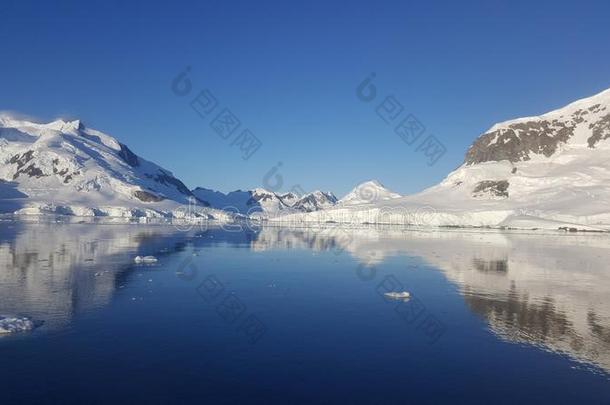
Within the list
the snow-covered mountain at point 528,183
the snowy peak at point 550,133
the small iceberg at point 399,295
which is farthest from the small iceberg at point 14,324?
the snowy peak at point 550,133

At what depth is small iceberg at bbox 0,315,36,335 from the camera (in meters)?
17.5

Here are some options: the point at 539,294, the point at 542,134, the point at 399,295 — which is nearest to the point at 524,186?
the point at 542,134

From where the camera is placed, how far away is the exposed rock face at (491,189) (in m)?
155

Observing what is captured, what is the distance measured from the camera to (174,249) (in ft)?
175

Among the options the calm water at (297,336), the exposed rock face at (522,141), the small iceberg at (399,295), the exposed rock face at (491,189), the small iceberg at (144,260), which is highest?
the exposed rock face at (522,141)

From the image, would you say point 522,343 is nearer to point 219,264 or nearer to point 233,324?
point 233,324

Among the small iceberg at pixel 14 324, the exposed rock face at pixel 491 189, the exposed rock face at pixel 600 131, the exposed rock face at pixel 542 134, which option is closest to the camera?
the small iceberg at pixel 14 324

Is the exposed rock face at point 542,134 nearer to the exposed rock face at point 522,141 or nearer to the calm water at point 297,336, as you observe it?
the exposed rock face at point 522,141

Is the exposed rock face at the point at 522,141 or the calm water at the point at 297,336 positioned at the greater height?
the exposed rock face at the point at 522,141

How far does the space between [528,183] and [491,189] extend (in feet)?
37.7

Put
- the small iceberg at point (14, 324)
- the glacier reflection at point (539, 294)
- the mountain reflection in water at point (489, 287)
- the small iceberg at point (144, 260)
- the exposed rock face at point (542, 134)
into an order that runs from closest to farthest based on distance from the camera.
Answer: the small iceberg at point (14, 324), the glacier reflection at point (539, 294), the mountain reflection in water at point (489, 287), the small iceberg at point (144, 260), the exposed rock face at point (542, 134)

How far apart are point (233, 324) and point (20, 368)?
8218mm

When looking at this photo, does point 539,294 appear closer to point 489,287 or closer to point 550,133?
point 489,287

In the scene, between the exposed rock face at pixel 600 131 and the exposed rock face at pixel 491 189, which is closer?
the exposed rock face at pixel 491 189
